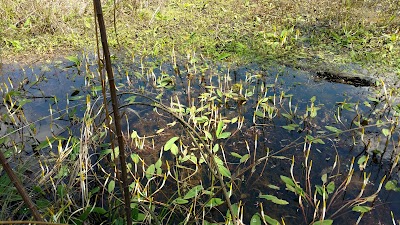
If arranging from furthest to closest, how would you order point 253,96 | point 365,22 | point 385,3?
point 385,3
point 365,22
point 253,96

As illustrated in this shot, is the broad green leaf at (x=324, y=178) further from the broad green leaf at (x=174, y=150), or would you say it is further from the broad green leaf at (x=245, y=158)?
the broad green leaf at (x=174, y=150)

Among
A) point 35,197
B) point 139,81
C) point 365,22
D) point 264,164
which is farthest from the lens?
point 365,22

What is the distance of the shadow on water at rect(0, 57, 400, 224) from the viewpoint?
1.62 metres

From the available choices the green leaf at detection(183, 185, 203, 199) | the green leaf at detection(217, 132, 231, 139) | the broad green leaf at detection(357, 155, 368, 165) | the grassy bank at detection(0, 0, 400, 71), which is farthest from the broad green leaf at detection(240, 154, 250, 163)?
the grassy bank at detection(0, 0, 400, 71)

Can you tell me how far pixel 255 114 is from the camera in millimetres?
2094

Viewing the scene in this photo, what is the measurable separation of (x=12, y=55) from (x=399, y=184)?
324 cm

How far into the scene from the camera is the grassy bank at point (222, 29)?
2969 mm

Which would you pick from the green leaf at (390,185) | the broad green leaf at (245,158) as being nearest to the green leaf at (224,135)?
the broad green leaf at (245,158)

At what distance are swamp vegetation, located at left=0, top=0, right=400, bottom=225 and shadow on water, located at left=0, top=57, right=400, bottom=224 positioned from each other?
10mm

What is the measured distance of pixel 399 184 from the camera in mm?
1596

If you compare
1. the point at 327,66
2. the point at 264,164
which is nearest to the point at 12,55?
the point at 264,164

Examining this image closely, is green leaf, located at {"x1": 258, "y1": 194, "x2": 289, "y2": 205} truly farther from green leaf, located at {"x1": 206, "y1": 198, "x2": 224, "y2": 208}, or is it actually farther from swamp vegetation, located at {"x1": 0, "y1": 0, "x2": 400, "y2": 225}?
green leaf, located at {"x1": 206, "y1": 198, "x2": 224, "y2": 208}

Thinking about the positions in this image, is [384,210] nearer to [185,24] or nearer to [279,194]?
[279,194]

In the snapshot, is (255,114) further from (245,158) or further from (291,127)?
(245,158)
